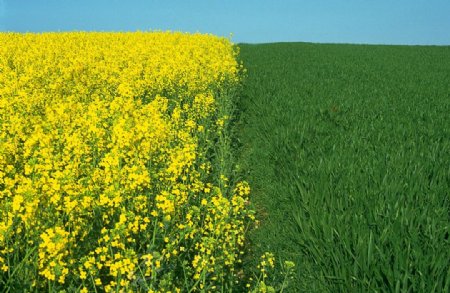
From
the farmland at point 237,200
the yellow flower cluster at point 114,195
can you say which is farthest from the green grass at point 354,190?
the yellow flower cluster at point 114,195

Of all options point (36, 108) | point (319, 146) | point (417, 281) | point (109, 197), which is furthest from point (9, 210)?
point (36, 108)

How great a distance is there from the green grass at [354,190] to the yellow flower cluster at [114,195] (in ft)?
2.02

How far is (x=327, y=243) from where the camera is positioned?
13.3 feet

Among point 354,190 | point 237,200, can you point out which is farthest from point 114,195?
point 354,190

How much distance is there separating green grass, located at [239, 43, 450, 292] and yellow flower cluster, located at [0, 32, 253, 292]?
2.02 feet

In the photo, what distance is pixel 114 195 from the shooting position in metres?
3.89

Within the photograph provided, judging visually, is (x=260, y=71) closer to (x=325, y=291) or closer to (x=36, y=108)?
(x=36, y=108)

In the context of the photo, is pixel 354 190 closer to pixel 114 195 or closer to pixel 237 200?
pixel 237 200

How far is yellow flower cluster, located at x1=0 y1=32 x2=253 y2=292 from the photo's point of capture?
352cm

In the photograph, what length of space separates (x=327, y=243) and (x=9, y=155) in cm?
418

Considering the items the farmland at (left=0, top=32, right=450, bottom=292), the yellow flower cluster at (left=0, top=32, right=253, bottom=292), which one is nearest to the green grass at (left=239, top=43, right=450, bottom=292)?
the farmland at (left=0, top=32, right=450, bottom=292)

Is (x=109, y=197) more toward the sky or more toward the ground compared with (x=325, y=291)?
more toward the sky

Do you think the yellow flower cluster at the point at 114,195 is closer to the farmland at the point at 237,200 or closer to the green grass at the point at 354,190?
the farmland at the point at 237,200

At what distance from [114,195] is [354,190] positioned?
240 cm
